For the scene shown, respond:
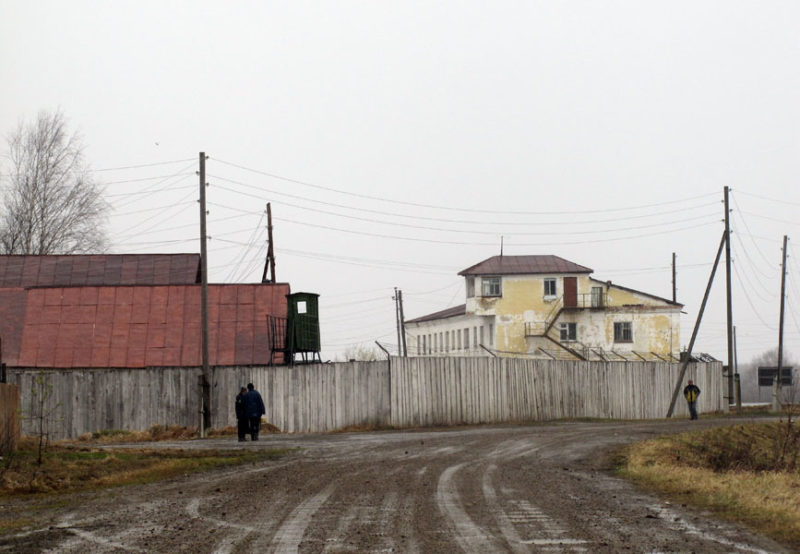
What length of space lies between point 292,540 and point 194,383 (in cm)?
2556

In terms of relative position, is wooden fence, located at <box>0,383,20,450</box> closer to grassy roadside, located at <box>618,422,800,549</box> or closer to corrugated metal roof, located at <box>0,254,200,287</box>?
grassy roadside, located at <box>618,422,800,549</box>

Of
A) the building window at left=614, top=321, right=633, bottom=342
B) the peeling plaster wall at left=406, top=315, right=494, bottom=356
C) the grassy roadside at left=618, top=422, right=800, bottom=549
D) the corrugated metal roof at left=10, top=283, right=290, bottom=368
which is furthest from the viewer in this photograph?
the peeling plaster wall at left=406, top=315, right=494, bottom=356

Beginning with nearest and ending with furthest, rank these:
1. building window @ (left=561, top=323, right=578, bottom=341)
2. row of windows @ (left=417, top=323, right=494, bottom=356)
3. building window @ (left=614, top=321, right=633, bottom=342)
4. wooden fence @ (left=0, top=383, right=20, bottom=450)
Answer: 1. wooden fence @ (left=0, top=383, right=20, bottom=450)
2. building window @ (left=561, top=323, right=578, bottom=341)
3. building window @ (left=614, top=321, right=633, bottom=342)
4. row of windows @ (left=417, top=323, right=494, bottom=356)

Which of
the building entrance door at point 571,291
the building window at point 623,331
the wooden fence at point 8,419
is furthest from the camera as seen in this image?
the building entrance door at point 571,291

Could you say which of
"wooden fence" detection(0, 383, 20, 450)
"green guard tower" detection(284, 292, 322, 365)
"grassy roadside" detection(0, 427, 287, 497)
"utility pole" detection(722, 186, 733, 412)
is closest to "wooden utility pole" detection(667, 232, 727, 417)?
"utility pole" detection(722, 186, 733, 412)

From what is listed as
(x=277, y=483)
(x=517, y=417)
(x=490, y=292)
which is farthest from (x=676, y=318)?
(x=277, y=483)

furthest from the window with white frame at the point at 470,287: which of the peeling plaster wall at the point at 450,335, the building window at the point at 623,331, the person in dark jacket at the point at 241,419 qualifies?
the person in dark jacket at the point at 241,419

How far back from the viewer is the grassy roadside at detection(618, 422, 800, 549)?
1213 cm

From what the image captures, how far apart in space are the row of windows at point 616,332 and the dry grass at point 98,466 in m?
62.5

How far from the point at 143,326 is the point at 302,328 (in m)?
5.65

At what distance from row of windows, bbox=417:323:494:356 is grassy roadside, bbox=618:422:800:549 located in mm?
57803

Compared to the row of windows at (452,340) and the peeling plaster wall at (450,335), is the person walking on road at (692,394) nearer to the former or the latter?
the row of windows at (452,340)

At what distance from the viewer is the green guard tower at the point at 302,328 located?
39094 millimetres

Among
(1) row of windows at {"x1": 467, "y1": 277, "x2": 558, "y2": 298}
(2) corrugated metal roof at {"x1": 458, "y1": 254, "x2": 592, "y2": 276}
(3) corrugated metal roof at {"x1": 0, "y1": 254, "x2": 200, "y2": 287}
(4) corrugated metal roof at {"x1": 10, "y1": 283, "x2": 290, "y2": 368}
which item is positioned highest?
(2) corrugated metal roof at {"x1": 458, "y1": 254, "x2": 592, "y2": 276}
